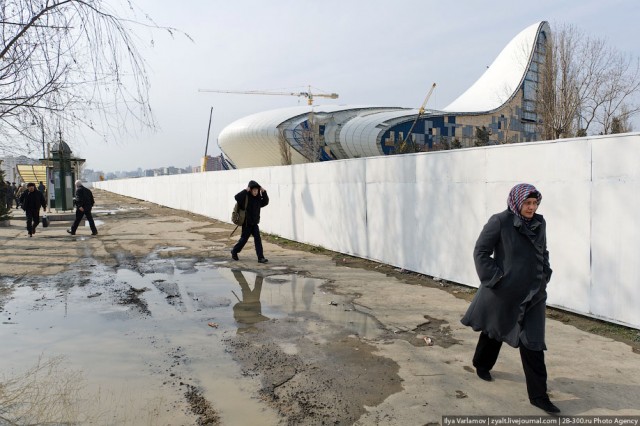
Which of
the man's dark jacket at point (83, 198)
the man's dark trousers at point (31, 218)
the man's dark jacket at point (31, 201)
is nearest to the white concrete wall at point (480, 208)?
the man's dark jacket at point (83, 198)

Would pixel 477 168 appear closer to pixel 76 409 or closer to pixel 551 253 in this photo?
pixel 551 253

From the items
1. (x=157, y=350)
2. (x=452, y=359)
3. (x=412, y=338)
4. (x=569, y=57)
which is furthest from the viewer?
(x=569, y=57)

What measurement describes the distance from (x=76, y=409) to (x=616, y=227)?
5016 mm

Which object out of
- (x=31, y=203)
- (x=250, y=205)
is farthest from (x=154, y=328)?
(x=31, y=203)

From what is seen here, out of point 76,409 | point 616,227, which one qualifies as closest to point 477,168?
point 616,227

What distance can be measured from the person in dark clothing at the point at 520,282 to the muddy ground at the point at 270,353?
349 mm

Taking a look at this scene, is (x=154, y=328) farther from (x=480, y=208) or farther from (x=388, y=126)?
(x=388, y=126)

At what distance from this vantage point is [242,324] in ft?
16.5

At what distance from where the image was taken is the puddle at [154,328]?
128 inches

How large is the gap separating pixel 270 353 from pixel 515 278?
7.33 ft

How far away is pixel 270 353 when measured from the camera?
4.14 m

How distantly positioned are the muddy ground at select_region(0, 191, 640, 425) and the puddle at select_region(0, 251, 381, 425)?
2 centimetres

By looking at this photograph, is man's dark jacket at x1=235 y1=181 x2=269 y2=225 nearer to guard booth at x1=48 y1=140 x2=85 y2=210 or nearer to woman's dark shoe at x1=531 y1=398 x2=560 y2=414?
woman's dark shoe at x1=531 y1=398 x2=560 y2=414

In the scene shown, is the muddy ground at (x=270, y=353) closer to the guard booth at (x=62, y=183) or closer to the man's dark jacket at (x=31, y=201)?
the man's dark jacket at (x=31, y=201)
